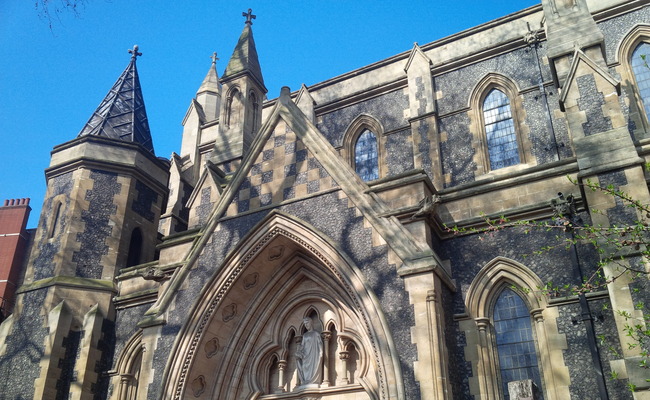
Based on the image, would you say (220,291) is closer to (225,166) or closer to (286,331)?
(286,331)

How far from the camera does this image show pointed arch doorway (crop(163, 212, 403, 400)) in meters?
A: 11.4

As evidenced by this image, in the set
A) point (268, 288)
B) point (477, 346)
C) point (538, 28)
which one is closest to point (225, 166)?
point (268, 288)

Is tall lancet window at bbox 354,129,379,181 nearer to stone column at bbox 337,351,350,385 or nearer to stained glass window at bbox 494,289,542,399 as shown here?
stone column at bbox 337,351,350,385

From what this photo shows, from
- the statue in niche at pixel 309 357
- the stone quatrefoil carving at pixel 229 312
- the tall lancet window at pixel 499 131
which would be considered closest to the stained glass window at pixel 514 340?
the statue in niche at pixel 309 357

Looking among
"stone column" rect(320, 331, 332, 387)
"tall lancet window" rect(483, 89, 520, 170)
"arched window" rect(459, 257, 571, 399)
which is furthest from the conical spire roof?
"arched window" rect(459, 257, 571, 399)

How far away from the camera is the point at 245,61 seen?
16.9 metres

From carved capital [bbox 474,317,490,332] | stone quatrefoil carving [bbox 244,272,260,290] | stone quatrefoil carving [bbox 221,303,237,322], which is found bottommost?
carved capital [bbox 474,317,490,332]

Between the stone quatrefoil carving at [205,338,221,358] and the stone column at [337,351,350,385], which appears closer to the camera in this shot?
the stone column at [337,351,350,385]

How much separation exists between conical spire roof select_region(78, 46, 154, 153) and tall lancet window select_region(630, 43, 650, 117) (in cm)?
1337

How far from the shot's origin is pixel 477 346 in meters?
10.3

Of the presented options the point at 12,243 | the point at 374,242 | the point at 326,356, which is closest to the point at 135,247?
the point at 326,356

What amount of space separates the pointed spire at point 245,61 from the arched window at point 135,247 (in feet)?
16.0

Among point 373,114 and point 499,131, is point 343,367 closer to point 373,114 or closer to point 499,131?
point 499,131

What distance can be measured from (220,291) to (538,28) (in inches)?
446
